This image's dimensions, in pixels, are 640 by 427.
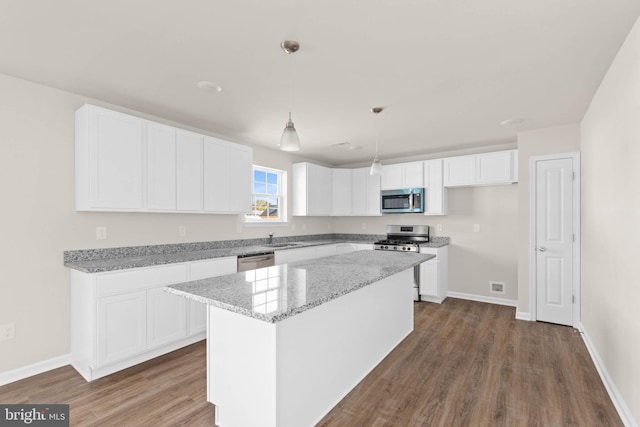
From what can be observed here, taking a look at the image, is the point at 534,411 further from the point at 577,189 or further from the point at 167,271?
the point at 167,271

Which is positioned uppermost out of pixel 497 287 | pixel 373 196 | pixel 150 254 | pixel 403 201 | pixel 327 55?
pixel 327 55

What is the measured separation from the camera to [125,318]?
2.65 m

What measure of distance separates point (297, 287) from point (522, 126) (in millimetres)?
3588

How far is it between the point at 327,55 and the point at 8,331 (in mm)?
3281

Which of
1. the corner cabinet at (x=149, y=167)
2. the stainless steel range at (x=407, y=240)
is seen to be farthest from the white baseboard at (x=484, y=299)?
the corner cabinet at (x=149, y=167)

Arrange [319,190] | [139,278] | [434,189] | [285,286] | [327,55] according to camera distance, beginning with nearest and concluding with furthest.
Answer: [285,286]
[327,55]
[139,278]
[434,189]
[319,190]

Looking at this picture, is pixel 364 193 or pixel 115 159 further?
pixel 364 193

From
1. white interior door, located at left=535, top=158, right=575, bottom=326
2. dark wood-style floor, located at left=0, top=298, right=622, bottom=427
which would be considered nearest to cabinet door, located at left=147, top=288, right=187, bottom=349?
dark wood-style floor, located at left=0, top=298, right=622, bottom=427

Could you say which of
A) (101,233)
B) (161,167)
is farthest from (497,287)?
(101,233)

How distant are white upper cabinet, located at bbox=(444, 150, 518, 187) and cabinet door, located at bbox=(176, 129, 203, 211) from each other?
364 cm

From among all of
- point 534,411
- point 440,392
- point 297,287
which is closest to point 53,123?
point 297,287

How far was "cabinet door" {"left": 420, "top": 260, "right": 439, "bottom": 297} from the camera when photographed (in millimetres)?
4738

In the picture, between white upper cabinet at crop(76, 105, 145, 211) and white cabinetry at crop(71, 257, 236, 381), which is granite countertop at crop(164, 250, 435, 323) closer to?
white cabinetry at crop(71, 257, 236, 381)

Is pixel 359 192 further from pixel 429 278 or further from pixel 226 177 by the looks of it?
pixel 226 177
